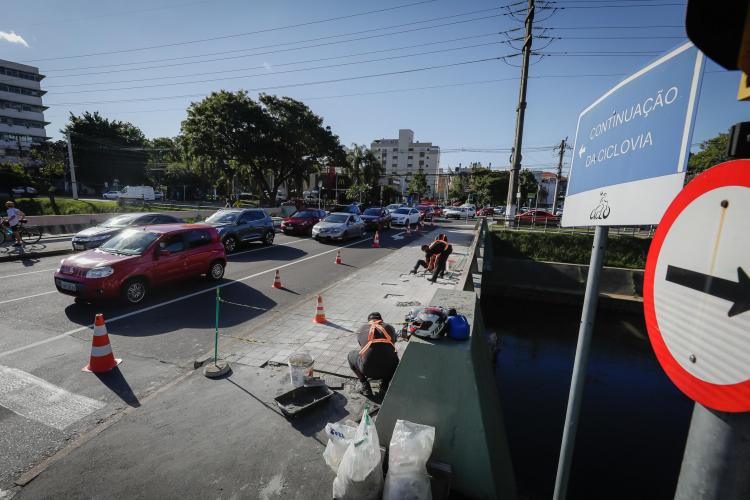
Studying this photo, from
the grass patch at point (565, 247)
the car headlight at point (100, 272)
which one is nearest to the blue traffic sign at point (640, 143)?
the car headlight at point (100, 272)

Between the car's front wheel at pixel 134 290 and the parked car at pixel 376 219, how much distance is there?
17211 millimetres

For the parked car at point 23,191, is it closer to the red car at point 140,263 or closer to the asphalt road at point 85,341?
the asphalt road at point 85,341

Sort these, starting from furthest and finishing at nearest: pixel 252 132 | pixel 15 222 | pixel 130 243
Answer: pixel 252 132 < pixel 15 222 < pixel 130 243

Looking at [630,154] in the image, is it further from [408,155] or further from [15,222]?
[408,155]

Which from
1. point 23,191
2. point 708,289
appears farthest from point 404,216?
point 23,191

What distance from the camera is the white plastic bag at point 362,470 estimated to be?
2.89m

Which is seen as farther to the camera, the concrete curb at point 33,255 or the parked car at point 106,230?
the parked car at point 106,230

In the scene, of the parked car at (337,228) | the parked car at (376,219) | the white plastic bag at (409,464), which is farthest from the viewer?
the parked car at (376,219)

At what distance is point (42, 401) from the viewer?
4605 millimetres

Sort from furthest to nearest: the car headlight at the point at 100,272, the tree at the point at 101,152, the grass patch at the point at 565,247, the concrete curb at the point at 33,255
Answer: the tree at the point at 101,152 < the grass patch at the point at 565,247 < the concrete curb at the point at 33,255 < the car headlight at the point at 100,272

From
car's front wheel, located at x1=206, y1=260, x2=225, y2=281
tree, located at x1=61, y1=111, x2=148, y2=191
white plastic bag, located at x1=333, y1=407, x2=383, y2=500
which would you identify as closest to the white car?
car's front wheel, located at x1=206, y1=260, x2=225, y2=281

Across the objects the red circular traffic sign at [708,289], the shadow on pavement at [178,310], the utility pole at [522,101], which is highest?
the utility pole at [522,101]

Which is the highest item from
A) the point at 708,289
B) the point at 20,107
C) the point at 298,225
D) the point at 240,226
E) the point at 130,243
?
the point at 20,107

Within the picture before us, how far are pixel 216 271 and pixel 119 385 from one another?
588 centimetres
